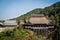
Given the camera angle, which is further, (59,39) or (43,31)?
(43,31)

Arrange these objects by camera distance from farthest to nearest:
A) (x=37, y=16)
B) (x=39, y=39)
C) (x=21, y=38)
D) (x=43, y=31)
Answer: (x=37, y=16), (x=43, y=31), (x=39, y=39), (x=21, y=38)

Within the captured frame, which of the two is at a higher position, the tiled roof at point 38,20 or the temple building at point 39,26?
the tiled roof at point 38,20

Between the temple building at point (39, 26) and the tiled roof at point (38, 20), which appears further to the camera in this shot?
the tiled roof at point (38, 20)

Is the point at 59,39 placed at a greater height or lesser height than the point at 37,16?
lesser

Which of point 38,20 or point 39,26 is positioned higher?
point 38,20

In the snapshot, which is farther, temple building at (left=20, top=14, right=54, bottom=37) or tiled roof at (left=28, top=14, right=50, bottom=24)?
tiled roof at (left=28, top=14, right=50, bottom=24)

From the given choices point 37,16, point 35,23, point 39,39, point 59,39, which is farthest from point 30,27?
point 59,39

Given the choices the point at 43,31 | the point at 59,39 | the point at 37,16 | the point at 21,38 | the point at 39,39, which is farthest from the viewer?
the point at 37,16

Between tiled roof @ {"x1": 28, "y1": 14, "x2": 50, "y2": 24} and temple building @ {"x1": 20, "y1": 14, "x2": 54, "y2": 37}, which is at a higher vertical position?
tiled roof @ {"x1": 28, "y1": 14, "x2": 50, "y2": 24}

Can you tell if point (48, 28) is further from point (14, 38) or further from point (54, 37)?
point (14, 38)

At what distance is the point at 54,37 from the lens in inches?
1107

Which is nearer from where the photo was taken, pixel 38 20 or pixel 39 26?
pixel 39 26

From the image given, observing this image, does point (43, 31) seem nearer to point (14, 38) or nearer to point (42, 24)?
point (42, 24)

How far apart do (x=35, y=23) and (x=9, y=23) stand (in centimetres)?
591
